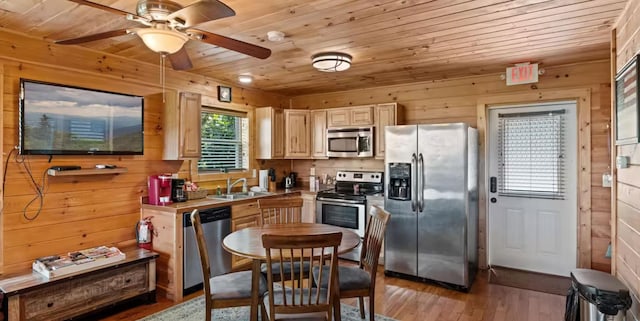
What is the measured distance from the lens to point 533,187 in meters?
4.19

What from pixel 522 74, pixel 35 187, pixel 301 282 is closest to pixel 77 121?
pixel 35 187

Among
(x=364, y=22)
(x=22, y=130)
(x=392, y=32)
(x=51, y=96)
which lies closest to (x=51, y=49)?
(x=51, y=96)

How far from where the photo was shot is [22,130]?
2.90 m

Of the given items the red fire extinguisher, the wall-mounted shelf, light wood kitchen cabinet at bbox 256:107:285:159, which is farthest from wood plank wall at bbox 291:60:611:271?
the wall-mounted shelf

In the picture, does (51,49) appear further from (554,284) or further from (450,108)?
(554,284)

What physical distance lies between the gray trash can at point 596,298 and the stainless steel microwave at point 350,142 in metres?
2.74

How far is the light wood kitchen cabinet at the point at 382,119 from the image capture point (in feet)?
15.4

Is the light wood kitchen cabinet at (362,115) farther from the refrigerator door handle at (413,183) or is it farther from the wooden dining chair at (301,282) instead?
the wooden dining chair at (301,282)

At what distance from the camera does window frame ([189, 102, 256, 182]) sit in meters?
4.34

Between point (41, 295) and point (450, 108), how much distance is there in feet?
14.6

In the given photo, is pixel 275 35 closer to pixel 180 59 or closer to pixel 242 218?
pixel 180 59

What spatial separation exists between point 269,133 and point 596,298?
3918 mm

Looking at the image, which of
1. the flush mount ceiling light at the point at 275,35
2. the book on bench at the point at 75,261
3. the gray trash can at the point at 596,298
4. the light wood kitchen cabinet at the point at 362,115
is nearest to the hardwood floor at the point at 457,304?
the book on bench at the point at 75,261

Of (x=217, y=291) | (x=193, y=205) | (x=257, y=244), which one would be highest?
(x=193, y=205)
